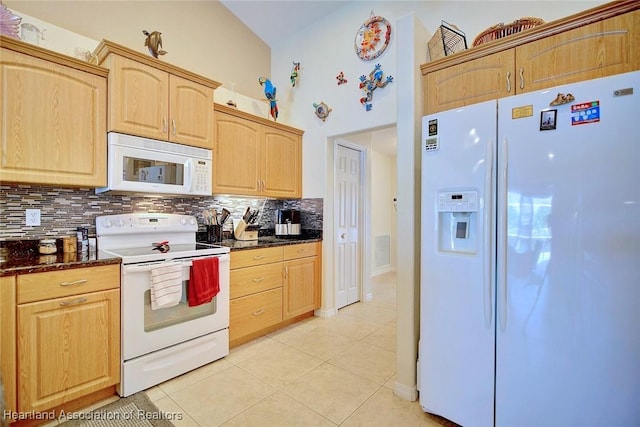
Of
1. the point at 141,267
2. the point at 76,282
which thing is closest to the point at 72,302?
the point at 76,282

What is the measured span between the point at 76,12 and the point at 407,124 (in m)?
2.75

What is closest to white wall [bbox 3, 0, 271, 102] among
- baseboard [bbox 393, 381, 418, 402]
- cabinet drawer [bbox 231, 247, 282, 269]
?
cabinet drawer [bbox 231, 247, 282, 269]

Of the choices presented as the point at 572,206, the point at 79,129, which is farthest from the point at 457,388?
the point at 79,129

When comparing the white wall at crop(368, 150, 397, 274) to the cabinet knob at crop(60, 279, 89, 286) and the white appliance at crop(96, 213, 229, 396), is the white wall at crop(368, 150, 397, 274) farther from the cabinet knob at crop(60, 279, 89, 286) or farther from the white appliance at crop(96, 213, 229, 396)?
the cabinet knob at crop(60, 279, 89, 286)

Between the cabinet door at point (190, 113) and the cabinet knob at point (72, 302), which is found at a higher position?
the cabinet door at point (190, 113)

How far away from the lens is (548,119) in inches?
51.5

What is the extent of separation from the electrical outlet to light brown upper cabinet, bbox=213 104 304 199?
1.23 metres

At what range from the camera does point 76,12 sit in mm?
2225

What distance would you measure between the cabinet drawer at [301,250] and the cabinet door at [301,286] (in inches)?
2.1

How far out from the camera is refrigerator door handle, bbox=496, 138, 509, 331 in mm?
1382

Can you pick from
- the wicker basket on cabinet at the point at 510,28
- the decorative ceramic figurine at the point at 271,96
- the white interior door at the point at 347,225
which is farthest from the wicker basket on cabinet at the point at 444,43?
the decorative ceramic figurine at the point at 271,96

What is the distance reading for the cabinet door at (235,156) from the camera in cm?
270

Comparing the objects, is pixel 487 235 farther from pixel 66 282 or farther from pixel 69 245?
pixel 69 245

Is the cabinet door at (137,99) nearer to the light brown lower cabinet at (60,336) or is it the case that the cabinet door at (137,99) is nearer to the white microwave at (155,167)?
the white microwave at (155,167)
